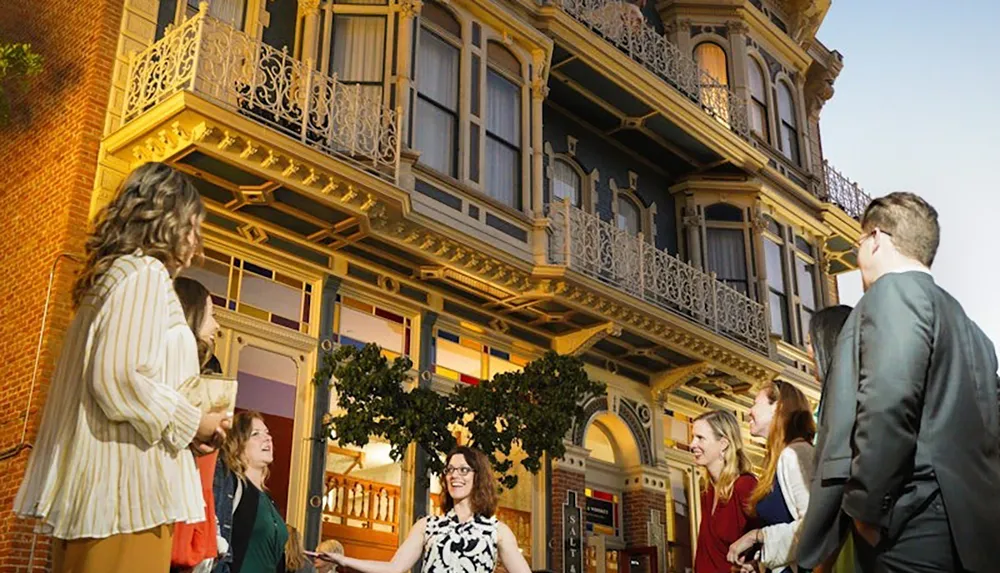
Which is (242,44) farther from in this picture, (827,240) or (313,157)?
(827,240)

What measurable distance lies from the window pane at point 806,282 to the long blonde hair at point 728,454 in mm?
15720

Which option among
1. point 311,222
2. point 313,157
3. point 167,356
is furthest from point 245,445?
point 311,222

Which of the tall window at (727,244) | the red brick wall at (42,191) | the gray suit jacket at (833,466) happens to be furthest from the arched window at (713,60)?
the gray suit jacket at (833,466)

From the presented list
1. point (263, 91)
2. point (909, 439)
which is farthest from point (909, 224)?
point (263, 91)

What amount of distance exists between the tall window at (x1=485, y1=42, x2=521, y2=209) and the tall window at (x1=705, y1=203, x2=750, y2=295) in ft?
20.7

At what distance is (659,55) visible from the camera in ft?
60.1

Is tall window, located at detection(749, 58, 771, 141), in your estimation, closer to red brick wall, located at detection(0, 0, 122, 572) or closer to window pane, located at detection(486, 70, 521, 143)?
window pane, located at detection(486, 70, 521, 143)

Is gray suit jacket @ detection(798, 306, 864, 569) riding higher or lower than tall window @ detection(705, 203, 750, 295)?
lower

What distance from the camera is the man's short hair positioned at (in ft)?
11.9

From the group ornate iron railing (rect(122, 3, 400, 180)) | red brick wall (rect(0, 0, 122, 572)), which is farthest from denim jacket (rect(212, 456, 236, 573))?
ornate iron railing (rect(122, 3, 400, 180))

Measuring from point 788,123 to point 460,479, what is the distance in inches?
742

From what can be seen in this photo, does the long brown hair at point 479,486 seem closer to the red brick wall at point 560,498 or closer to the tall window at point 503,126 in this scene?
the tall window at point 503,126

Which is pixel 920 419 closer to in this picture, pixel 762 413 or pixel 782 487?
pixel 782 487

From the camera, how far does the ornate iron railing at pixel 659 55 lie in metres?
16.8
